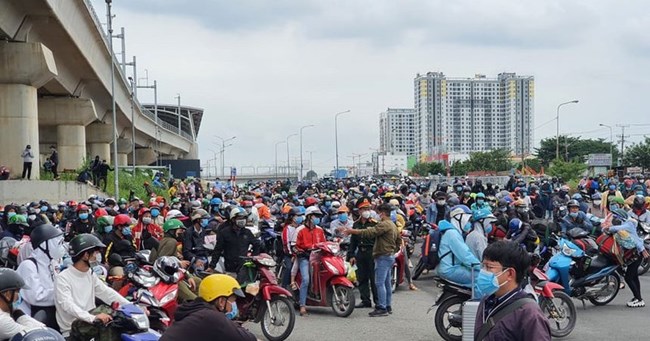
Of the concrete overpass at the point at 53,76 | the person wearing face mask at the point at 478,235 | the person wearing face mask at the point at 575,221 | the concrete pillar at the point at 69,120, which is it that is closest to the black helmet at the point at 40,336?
the person wearing face mask at the point at 478,235

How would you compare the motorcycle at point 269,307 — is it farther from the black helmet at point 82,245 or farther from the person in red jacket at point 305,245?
the black helmet at point 82,245

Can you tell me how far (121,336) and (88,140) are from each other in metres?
47.0

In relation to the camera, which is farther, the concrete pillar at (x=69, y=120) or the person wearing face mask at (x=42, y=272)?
the concrete pillar at (x=69, y=120)

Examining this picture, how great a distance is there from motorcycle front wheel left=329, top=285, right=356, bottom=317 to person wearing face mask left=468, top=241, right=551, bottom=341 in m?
5.87

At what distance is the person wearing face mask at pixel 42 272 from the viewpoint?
20.8ft

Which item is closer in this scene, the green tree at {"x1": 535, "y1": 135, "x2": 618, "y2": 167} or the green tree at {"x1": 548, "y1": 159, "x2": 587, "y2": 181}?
the green tree at {"x1": 548, "y1": 159, "x2": 587, "y2": 181}

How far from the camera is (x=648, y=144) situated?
69500 mm

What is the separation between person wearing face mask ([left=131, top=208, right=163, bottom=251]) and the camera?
479 inches

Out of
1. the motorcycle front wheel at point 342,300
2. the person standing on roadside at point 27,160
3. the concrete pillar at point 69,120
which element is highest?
the concrete pillar at point 69,120

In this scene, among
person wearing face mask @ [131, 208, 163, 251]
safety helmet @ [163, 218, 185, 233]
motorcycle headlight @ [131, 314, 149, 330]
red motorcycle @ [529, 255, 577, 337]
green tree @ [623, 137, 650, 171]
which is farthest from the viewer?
green tree @ [623, 137, 650, 171]

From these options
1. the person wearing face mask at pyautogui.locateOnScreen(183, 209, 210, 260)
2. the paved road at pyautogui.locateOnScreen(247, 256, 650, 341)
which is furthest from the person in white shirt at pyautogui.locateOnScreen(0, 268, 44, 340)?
the person wearing face mask at pyautogui.locateOnScreen(183, 209, 210, 260)

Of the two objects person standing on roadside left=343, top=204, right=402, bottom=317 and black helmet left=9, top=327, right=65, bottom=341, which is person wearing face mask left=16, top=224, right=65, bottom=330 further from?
person standing on roadside left=343, top=204, right=402, bottom=317

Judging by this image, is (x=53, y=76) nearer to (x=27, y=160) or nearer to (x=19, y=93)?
(x=19, y=93)

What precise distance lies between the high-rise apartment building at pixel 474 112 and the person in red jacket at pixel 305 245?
122 m
